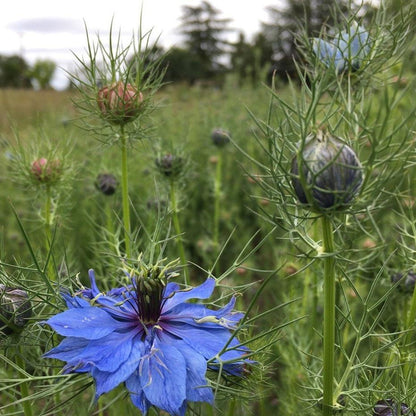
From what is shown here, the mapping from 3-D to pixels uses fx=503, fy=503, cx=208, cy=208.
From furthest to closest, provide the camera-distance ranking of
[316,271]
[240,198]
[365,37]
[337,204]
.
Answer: [240,198]
[316,271]
[365,37]
[337,204]

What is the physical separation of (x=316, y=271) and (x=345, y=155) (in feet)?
2.83

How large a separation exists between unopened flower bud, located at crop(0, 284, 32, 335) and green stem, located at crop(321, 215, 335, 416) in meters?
0.45

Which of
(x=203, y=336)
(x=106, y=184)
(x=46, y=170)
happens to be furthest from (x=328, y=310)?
(x=106, y=184)

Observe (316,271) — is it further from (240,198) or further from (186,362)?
(240,198)

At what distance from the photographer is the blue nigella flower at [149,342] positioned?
67 centimetres

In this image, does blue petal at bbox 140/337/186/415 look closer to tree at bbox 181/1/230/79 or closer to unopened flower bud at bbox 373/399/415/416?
unopened flower bud at bbox 373/399/415/416

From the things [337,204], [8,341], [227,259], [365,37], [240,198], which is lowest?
[227,259]

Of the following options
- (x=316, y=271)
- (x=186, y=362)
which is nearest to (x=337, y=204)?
(x=186, y=362)

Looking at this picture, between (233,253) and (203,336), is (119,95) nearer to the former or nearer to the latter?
(203,336)

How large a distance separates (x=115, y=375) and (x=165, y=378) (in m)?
0.07

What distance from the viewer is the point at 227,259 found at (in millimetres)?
3070

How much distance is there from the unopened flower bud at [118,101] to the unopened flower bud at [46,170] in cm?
39

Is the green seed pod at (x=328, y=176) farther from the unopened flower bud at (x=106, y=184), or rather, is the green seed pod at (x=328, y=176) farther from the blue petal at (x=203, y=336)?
the unopened flower bud at (x=106, y=184)

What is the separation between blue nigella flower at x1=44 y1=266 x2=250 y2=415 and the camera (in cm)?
67
